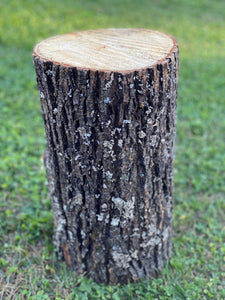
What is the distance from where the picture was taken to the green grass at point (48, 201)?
2262 millimetres

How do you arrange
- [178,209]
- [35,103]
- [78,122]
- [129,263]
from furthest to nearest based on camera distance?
[35,103] < [178,209] < [129,263] < [78,122]

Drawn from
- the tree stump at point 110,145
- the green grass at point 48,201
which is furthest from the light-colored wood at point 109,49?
the green grass at point 48,201

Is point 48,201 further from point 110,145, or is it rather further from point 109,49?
point 109,49

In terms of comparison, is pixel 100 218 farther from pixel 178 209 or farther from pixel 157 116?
pixel 178 209

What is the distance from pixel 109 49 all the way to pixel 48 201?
1580mm

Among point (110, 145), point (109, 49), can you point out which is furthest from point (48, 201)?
point (109, 49)

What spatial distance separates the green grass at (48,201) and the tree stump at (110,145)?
0.18m

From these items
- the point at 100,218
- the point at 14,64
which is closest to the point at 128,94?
the point at 100,218

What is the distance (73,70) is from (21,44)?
533 centimetres

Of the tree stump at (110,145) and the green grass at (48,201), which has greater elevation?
the tree stump at (110,145)

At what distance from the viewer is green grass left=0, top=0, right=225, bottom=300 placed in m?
2.26

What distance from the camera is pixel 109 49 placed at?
6.57 feet

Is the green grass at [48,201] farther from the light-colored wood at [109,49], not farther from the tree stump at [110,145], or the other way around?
the light-colored wood at [109,49]

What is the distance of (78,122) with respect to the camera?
71.9 inches
